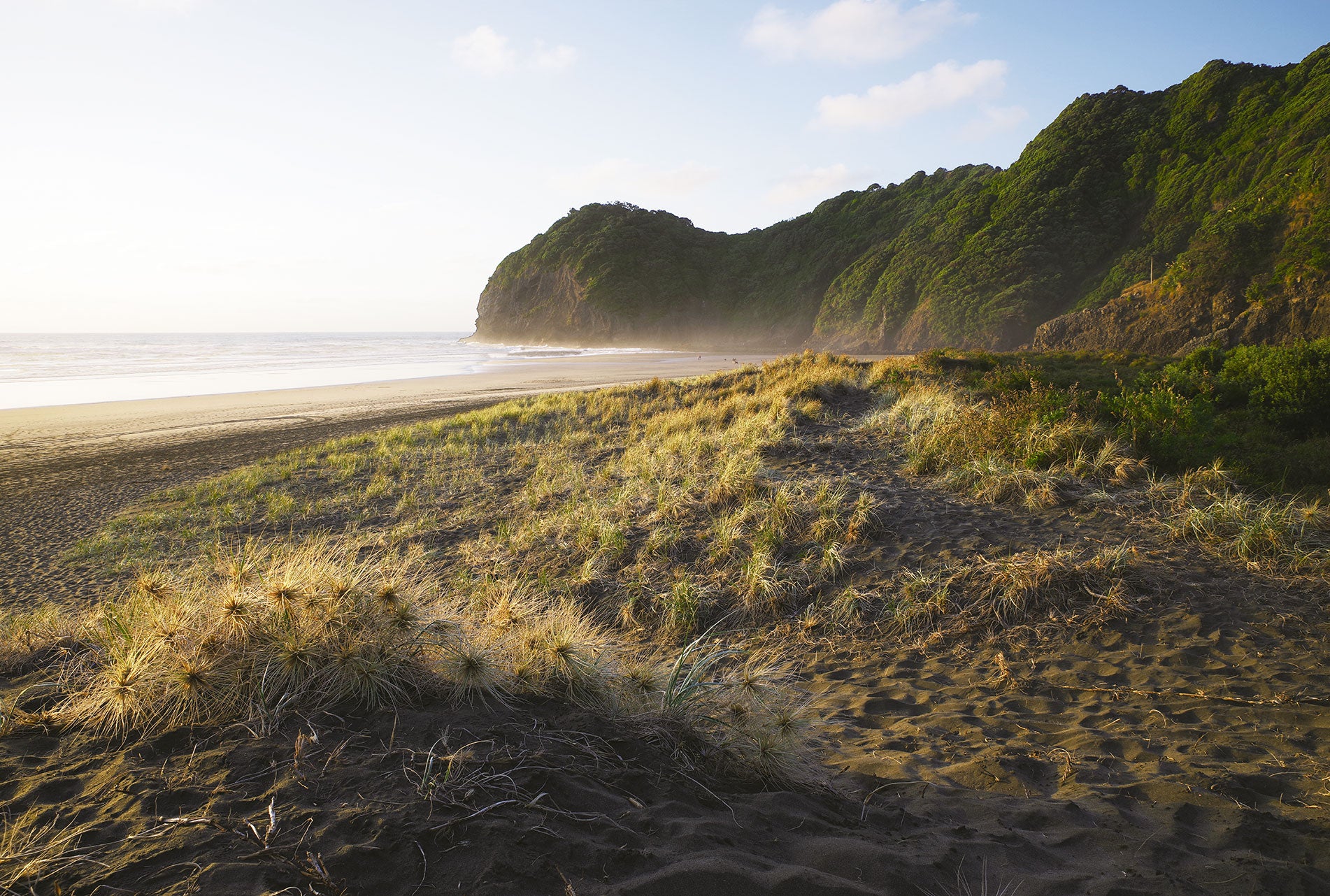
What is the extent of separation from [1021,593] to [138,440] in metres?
20.3

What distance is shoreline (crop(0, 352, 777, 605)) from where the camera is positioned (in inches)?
356

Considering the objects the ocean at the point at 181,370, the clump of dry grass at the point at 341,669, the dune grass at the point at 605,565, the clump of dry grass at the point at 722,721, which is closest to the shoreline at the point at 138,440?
the dune grass at the point at 605,565

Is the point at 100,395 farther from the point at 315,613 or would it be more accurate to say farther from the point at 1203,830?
the point at 1203,830

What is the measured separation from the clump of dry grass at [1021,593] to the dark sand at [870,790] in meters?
0.18

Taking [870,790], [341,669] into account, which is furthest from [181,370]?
[870,790]

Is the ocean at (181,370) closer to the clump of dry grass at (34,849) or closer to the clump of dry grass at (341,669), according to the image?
the clump of dry grass at (341,669)

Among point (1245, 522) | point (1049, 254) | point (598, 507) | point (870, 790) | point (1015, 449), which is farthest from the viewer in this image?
point (1049, 254)

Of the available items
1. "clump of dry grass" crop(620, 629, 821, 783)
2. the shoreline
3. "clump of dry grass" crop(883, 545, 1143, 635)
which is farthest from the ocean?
"clump of dry grass" crop(883, 545, 1143, 635)

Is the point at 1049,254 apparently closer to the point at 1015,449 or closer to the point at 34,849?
the point at 1015,449

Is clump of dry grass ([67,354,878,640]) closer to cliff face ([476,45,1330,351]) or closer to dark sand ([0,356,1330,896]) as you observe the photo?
dark sand ([0,356,1330,896])

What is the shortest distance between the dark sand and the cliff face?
32335mm

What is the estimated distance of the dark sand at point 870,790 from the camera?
191 cm

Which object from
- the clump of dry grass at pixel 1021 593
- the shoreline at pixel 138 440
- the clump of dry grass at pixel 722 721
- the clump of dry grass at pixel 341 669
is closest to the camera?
the clump of dry grass at pixel 341 669

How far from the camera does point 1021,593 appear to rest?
4.87 m
